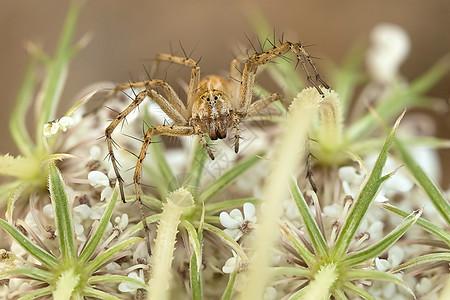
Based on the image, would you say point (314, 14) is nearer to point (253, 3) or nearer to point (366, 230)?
point (253, 3)

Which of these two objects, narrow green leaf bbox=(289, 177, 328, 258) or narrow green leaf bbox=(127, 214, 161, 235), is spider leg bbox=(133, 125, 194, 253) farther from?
narrow green leaf bbox=(289, 177, 328, 258)

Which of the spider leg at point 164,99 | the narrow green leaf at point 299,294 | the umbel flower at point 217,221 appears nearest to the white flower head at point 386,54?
the umbel flower at point 217,221

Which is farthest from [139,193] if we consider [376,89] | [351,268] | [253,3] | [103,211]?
[253,3]

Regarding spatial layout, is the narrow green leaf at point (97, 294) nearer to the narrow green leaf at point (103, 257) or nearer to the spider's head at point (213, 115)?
the narrow green leaf at point (103, 257)

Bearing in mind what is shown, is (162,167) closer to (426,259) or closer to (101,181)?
(101,181)

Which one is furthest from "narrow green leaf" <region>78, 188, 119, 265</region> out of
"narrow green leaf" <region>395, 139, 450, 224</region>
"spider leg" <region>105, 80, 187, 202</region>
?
"narrow green leaf" <region>395, 139, 450, 224</region>

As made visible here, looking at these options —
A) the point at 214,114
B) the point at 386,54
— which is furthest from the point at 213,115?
the point at 386,54
